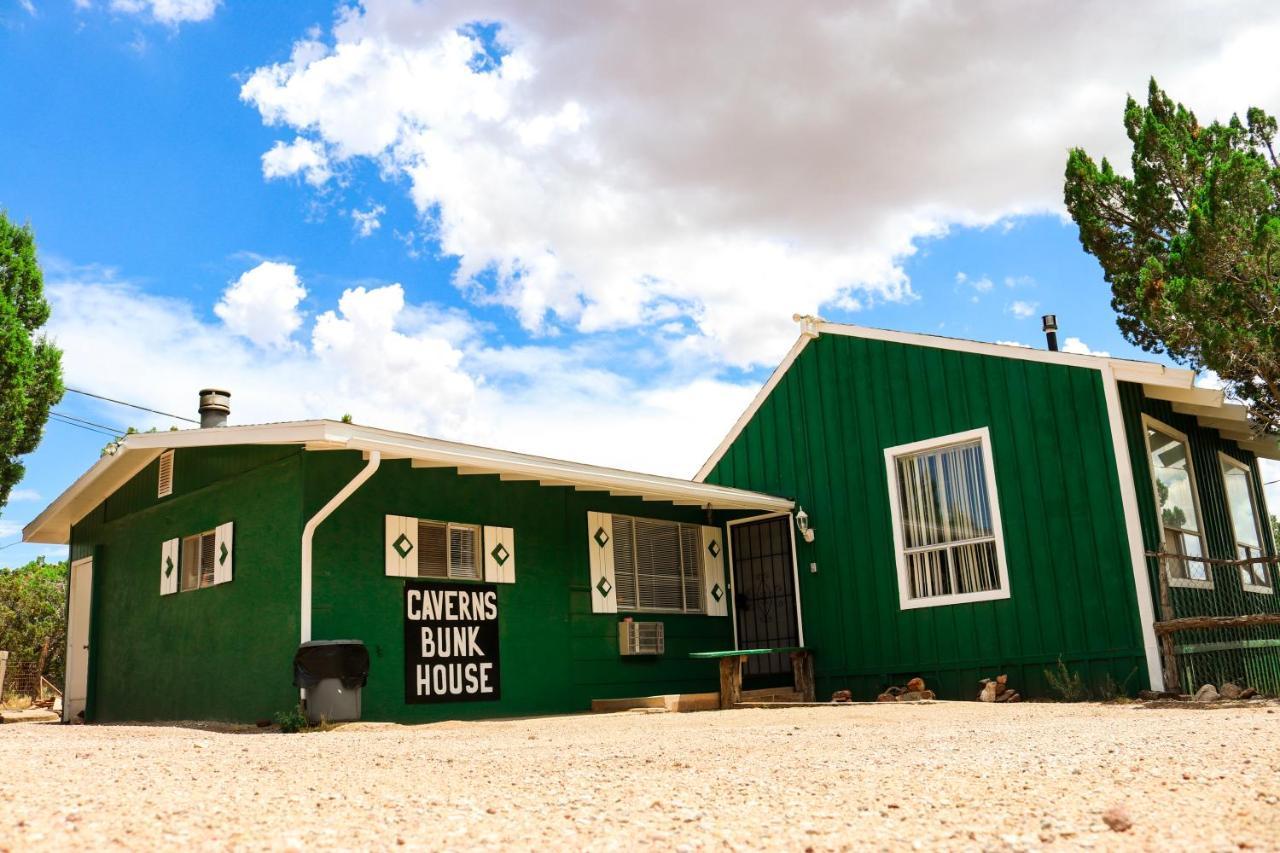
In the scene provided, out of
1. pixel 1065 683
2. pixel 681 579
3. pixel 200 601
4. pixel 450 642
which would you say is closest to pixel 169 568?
pixel 200 601

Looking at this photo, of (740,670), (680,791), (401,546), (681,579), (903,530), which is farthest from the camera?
(681,579)

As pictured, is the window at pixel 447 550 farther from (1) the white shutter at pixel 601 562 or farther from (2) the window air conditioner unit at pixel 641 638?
(2) the window air conditioner unit at pixel 641 638

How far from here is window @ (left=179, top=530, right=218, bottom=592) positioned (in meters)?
10.8

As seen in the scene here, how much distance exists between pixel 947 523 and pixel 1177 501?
2541mm

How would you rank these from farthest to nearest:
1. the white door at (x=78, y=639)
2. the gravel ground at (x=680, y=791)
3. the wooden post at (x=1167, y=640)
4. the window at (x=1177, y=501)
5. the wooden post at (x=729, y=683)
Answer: the white door at (x=78, y=639) → the wooden post at (x=729, y=683) → the window at (x=1177, y=501) → the wooden post at (x=1167, y=640) → the gravel ground at (x=680, y=791)

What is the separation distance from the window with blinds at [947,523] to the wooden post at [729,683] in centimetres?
200

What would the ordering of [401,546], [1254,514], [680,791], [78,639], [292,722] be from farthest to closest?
[78,639] → [1254,514] → [401,546] → [292,722] → [680,791]

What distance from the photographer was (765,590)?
1304 cm

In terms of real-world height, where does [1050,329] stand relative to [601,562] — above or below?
above

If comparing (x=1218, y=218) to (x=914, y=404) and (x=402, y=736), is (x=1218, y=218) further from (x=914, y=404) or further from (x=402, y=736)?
(x=402, y=736)

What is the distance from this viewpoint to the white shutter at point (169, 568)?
440 inches

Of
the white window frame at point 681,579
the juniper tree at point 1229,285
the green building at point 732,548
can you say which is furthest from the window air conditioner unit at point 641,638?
the juniper tree at point 1229,285

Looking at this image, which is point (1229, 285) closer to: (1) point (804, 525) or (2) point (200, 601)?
(1) point (804, 525)

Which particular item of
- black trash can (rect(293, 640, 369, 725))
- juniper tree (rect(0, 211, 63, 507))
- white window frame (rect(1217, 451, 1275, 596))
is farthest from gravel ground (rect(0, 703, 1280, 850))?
juniper tree (rect(0, 211, 63, 507))
